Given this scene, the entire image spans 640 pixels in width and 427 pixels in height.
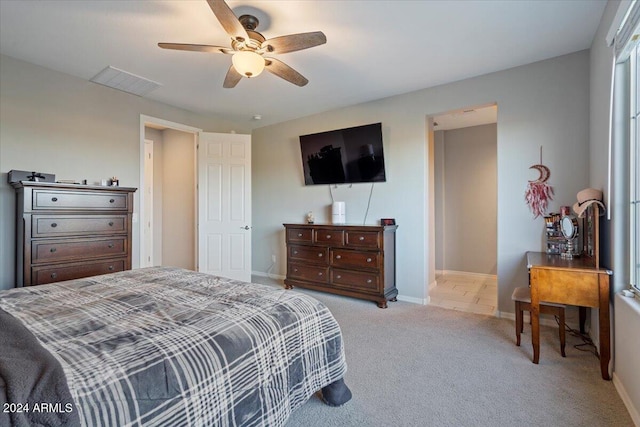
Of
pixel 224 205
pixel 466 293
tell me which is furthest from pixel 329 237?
pixel 466 293

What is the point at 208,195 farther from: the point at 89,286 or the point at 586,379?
the point at 586,379

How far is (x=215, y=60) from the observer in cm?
297

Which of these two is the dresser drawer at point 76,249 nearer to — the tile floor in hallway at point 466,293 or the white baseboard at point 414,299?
the white baseboard at point 414,299

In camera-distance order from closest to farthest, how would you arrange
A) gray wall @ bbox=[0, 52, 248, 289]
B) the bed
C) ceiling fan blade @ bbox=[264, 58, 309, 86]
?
1. the bed
2. ceiling fan blade @ bbox=[264, 58, 309, 86]
3. gray wall @ bbox=[0, 52, 248, 289]

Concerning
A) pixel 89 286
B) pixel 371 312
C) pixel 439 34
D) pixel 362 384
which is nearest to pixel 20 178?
pixel 89 286

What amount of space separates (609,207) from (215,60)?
3383 millimetres

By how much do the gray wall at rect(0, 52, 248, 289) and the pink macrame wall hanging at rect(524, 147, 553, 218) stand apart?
443 centimetres

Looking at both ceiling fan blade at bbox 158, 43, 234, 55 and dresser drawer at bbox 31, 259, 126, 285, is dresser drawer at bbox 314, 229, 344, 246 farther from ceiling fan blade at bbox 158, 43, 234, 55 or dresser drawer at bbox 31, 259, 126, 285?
ceiling fan blade at bbox 158, 43, 234, 55

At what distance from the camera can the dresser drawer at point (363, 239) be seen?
11.8 ft

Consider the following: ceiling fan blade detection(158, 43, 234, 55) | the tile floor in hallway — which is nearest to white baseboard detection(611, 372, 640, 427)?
the tile floor in hallway

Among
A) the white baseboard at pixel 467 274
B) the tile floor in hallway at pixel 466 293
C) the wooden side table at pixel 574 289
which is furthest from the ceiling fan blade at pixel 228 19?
the white baseboard at pixel 467 274

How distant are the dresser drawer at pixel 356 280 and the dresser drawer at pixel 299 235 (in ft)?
1.89

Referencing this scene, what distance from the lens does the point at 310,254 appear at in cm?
412

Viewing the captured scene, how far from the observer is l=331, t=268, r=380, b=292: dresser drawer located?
11.8 feet
